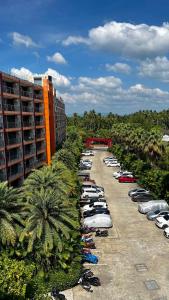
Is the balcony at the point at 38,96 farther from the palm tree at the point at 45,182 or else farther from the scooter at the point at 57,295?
the scooter at the point at 57,295

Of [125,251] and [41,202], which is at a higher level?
[41,202]

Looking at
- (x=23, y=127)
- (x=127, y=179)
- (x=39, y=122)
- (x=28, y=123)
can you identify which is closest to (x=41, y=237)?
(x=23, y=127)

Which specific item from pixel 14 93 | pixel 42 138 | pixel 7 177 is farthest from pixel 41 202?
pixel 42 138

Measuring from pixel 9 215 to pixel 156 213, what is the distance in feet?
79.5

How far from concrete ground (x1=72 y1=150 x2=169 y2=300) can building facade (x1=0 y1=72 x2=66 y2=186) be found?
16.4 metres

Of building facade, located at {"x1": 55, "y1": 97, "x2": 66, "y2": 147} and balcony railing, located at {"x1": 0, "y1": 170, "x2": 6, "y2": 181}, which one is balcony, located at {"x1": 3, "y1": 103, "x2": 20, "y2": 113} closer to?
balcony railing, located at {"x1": 0, "y1": 170, "x2": 6, "y2": 181}

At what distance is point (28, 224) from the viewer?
28422 mm

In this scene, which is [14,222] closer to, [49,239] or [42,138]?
[49,239]

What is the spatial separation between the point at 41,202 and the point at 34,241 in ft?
11.1

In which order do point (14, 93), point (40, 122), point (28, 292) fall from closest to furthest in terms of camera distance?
point (28, 292) → point (14, 93) → point (40, 122)

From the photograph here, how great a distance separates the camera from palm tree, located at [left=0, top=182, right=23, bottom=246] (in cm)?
2695

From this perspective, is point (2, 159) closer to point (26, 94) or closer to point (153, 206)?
point (26, 94)

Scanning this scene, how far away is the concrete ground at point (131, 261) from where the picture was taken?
28.0 m

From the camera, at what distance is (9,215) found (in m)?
27.7
